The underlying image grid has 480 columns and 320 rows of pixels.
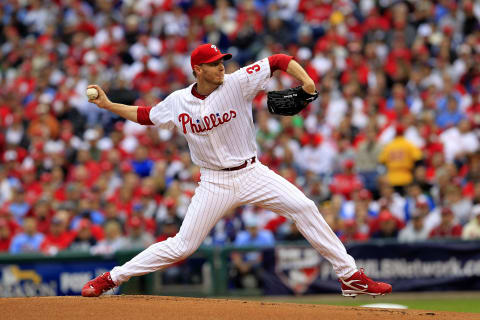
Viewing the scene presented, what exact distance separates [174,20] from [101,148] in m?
3.39

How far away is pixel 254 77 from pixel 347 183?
6.13 meters

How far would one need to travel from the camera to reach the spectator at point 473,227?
11.0 m

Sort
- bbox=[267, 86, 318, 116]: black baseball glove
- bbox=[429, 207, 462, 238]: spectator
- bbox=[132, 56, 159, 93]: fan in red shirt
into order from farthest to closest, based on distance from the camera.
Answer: bbox=[132, 56, 159, 93]: fan in red shirt < bbox=[429, 207, 462, 238]: spectator < bbox=[267, 86, 318, 116]: black baseball glove

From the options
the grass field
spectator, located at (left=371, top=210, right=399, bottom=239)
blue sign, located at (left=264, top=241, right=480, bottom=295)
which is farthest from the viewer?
spectator, located at (left=371, top=210, right=399, bottom=239)

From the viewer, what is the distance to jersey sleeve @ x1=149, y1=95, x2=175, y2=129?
6.65 metres

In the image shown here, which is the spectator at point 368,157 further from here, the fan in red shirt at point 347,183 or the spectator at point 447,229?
the spectator at point 447,229

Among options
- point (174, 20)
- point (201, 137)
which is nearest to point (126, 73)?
point (174, 20)

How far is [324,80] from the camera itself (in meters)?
14.0

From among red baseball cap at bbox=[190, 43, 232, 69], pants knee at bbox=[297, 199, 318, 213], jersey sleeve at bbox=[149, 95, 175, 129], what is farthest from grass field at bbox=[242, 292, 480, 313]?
red baseball cap at bbox=[190, 43, 232, 69]

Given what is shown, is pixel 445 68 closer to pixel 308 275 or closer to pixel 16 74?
pixel 308 275

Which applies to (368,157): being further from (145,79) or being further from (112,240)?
(145,79)

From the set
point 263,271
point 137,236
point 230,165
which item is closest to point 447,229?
point 263,271

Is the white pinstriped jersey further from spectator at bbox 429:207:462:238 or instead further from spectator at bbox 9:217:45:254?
spectator at bbox 9:217:45:254

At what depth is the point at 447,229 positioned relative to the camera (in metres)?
11.3
